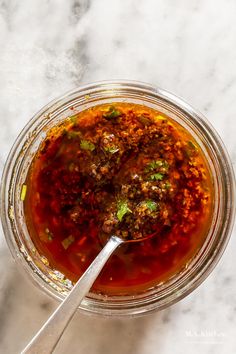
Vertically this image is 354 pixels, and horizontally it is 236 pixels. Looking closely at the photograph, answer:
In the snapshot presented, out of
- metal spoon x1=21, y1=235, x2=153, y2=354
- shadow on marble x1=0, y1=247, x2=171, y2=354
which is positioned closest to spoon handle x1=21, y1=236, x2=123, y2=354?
metal spoon x1=21, y1=235, x2=153, y2=354

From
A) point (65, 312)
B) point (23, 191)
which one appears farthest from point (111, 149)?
point (65, 312)

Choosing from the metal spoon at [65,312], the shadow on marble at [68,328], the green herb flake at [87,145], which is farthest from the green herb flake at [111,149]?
the shadow on marble at [68,328]

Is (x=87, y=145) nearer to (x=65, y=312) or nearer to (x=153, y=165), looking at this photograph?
(x=153, y=165)

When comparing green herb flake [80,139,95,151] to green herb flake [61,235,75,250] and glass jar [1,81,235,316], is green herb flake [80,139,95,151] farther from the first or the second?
green herb flake [61,235,75,250]

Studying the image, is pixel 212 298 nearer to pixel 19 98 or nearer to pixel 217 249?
pixel 217 249

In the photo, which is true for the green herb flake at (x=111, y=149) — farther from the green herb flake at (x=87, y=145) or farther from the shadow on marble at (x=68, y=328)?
the shadow on marble at (x=68, y=328)

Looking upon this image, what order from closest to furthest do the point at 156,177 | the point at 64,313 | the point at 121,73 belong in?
the point at 64,313
the point at 156,177
the point at 121,73
